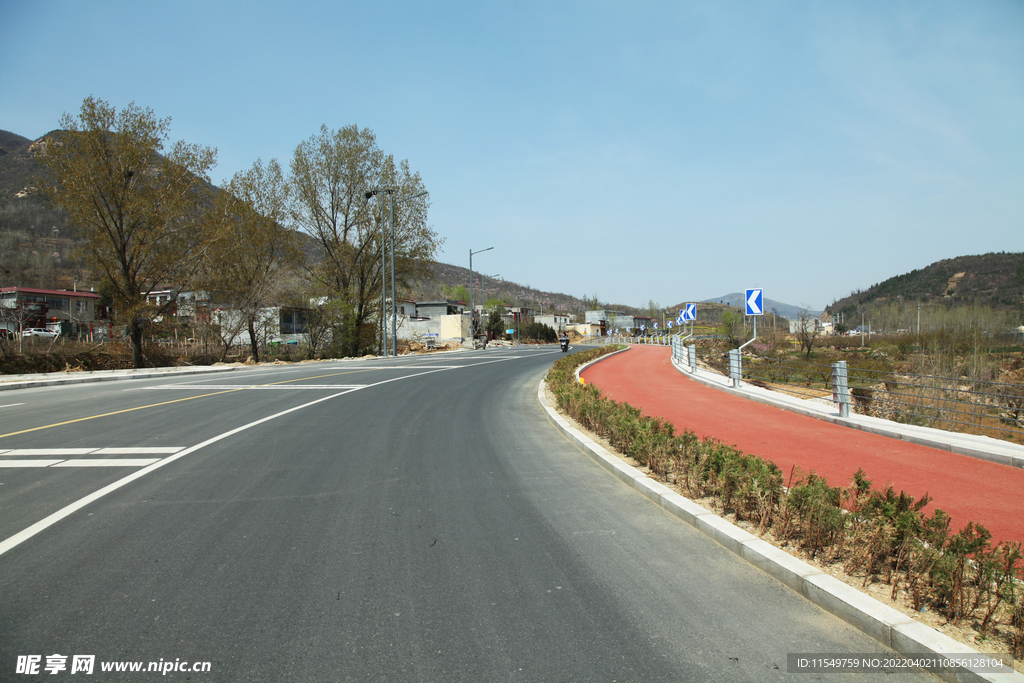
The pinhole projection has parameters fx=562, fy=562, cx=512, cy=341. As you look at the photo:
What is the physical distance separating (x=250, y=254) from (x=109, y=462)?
32.9 meters

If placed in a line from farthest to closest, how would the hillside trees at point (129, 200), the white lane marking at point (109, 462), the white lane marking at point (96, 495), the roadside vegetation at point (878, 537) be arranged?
the hillside trees at point (129, 200), the white lane marking at point (109, 462), the white lane marking at point (96, 495), the roadside vegetation at point (878, 537)

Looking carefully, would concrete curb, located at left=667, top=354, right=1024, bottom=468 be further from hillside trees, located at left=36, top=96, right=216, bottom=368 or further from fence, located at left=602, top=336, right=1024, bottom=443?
hillside trees, located at left=36, top=96, right=216, bottom=368

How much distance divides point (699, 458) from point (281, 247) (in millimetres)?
38653

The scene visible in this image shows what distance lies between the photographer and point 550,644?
3119mm

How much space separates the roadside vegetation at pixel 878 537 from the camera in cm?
335

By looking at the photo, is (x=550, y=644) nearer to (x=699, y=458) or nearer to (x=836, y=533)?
(x=836, y=533)

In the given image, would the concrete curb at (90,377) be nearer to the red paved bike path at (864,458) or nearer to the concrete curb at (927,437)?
the red paved bike path at (864,458)

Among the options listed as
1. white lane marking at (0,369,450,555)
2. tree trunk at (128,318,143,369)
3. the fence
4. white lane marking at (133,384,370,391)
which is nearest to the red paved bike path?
the fence

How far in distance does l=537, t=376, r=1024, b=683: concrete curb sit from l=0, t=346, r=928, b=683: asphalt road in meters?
0.11

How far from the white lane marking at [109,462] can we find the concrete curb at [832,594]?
6.27m

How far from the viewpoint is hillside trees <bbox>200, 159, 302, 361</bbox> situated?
109 ft

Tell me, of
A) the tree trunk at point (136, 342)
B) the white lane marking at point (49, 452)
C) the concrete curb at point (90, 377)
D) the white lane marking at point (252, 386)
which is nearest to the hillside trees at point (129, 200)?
the tree trunk at point (136, 342)

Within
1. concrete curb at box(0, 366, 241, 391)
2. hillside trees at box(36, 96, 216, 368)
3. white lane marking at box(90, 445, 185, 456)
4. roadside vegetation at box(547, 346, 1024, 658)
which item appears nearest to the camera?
roadside vegetation at box(547, 346, 1024, 658)

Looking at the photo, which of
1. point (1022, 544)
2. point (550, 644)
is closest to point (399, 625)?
point (550, 644)
